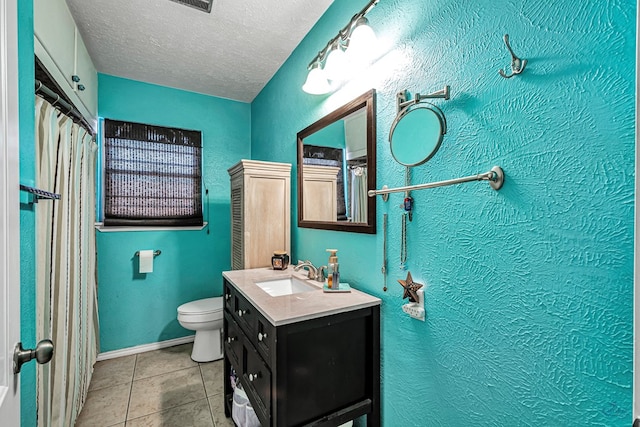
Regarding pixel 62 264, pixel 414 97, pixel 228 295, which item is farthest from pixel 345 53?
pixel 62 264

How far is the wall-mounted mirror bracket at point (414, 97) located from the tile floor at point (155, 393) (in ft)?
6.65

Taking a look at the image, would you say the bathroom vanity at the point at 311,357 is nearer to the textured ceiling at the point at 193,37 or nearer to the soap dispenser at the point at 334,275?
the soap dispenser at the point at 334,275

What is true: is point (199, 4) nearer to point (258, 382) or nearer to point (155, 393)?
point (258, 382)

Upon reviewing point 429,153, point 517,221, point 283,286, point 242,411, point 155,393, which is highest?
point 429,153

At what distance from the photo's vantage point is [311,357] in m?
1.10

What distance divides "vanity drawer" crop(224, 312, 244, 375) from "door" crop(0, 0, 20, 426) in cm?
87

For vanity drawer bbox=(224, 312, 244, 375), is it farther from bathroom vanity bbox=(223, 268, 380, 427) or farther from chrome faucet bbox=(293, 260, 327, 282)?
chrome faucet bbox=(293, 260, 327, 282)

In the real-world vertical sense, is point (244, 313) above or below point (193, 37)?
below

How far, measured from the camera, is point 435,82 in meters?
1.02

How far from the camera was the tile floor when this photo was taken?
170 cm

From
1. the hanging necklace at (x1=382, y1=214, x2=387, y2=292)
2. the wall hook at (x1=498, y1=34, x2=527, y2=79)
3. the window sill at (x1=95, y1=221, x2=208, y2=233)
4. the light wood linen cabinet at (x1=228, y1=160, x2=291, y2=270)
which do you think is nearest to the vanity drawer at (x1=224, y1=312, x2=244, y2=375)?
the light wood linen cabinet at (x1=228, y1=160, x2=291, y2=270)

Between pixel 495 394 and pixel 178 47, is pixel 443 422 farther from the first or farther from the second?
pixel 178 47

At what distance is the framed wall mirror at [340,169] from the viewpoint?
52.6 inches

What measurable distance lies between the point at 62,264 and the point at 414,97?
1814 millimetres
